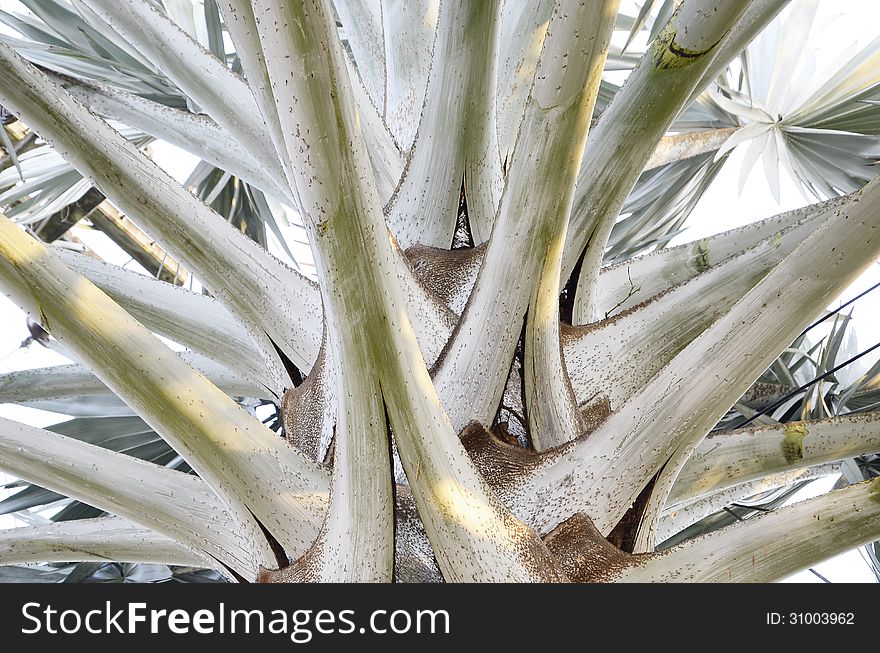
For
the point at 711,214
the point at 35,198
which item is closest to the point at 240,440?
the point at 35,198

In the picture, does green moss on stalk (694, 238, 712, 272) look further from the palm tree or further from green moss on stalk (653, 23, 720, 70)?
green moss on stalk (653, 23, 720, 70)

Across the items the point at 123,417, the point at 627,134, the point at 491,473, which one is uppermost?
the point at 123,417

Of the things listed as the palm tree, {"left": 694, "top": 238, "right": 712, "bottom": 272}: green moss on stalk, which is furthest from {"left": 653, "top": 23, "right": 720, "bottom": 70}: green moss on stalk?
{"left": 694, "top": 238, "right": 712, "bottom": 272}: green moss on stalk

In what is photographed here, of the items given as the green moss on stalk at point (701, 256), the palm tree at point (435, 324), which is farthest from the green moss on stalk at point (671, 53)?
the green moss on stalk at point (701, 256)

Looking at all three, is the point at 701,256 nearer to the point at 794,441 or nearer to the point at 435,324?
the point at 794,441

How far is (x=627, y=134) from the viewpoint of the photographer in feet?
2.53

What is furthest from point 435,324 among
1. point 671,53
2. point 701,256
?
point 701,256

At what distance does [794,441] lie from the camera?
79 cm

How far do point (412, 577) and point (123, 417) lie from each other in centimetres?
108

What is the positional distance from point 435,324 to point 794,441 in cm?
38

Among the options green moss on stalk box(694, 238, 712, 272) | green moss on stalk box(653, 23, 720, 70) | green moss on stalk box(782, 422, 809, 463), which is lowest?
green moss on stalk box(782, 422, 809, 463)

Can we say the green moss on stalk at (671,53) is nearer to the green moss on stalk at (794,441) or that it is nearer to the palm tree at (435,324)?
the palm tree at (435,324)

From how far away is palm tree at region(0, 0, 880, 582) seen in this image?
1.75 feet
